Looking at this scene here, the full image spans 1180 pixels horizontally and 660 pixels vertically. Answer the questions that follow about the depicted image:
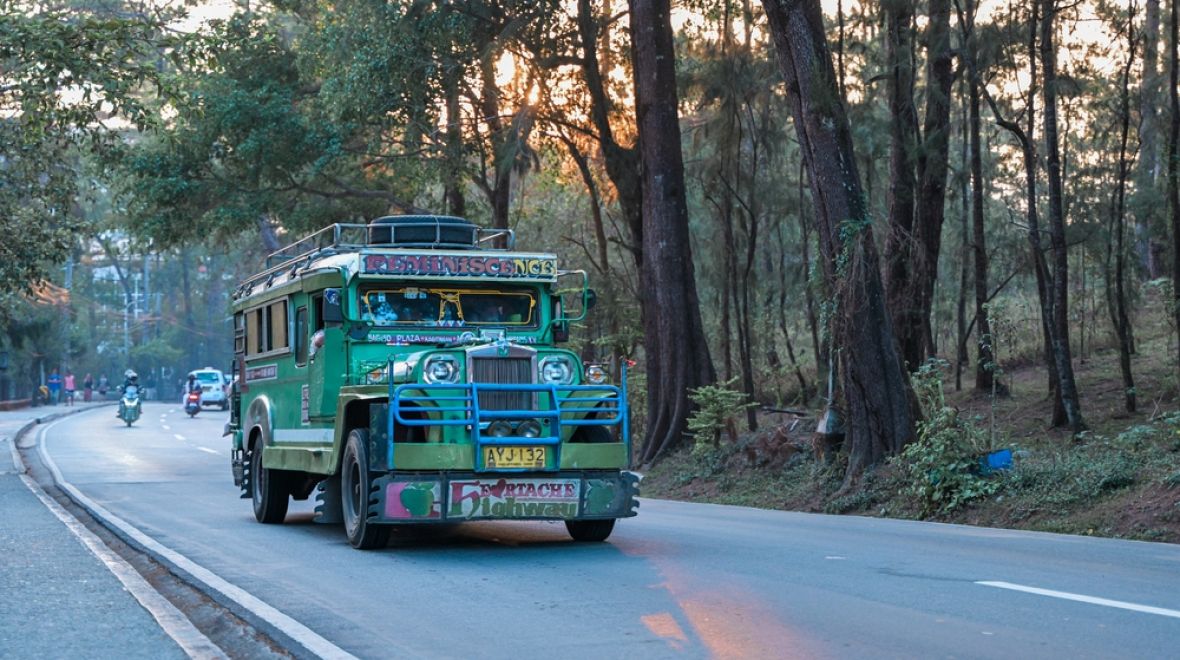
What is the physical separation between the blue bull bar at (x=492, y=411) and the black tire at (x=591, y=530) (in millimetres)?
954

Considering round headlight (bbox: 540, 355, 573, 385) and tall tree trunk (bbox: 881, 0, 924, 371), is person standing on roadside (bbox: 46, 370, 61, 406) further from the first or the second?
round headlight (bbox: 540, 355, 573, 385)

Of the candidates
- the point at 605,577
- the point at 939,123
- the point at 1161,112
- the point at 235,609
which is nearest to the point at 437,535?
the point at 605,577

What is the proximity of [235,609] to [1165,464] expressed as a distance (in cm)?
1087

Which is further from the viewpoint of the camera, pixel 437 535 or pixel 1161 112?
pixel 1161 112

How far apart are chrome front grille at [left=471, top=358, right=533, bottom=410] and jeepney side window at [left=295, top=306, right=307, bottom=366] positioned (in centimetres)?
295

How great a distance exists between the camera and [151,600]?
1050cm

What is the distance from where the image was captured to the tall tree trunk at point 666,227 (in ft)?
86.0

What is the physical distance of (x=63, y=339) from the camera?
86438 mm

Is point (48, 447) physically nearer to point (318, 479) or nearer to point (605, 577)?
point (318, 479)

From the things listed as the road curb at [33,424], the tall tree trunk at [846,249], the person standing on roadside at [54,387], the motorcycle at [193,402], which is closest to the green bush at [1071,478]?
the tall tree trunk at [846,249]

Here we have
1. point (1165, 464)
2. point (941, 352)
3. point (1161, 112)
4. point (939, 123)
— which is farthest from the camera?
point (941, 352)

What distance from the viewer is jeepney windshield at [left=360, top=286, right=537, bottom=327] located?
14.2 metres

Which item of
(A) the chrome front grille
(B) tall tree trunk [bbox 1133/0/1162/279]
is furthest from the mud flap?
(B) tall tree trunk [bbox 1133/0/1162/279]

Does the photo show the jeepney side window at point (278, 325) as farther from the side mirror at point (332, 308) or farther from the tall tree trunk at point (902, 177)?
the tall tree trunk at point (902, 177)
